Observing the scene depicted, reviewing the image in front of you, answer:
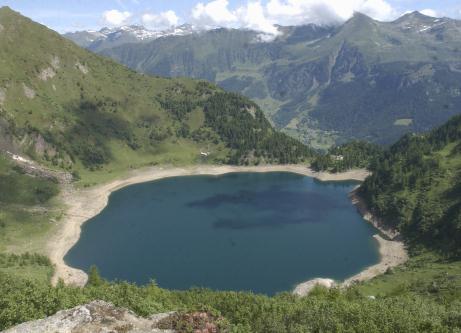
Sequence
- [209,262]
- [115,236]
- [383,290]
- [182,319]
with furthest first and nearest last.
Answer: [115,236], [209,262], [383,290], [182,319]

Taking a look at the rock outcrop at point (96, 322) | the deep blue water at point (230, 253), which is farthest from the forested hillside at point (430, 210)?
the rock outcrop at point (96, 322)

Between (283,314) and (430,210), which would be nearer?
(283,314)

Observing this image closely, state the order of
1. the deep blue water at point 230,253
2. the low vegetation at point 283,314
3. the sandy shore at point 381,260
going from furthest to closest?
the deep blue water at point 230,253
the sandy shore at point 381,260
the low vegetation at point 283,314

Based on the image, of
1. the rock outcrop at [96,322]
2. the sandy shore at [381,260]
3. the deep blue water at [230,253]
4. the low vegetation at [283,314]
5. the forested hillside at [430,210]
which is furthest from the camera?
the forested hillside at [430,210]

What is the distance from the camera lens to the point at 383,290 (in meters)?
123

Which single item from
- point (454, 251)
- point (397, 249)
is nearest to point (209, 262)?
point (397, 249)

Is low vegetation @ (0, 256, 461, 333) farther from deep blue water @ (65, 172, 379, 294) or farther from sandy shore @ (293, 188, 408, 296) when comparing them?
deep blue water @ (65, 172, 379, 294)

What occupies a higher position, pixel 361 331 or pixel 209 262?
pixel 361 331

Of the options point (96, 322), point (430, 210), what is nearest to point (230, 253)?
point (430, 210)

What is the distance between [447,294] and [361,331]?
58335mm

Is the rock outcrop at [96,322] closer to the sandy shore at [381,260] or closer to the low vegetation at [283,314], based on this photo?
the low vegetation at [283,314]

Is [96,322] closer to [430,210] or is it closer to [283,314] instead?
[283,314]

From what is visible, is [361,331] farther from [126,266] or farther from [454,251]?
[126,266]

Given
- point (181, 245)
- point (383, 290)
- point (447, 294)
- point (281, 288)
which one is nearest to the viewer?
point (447, 294)
